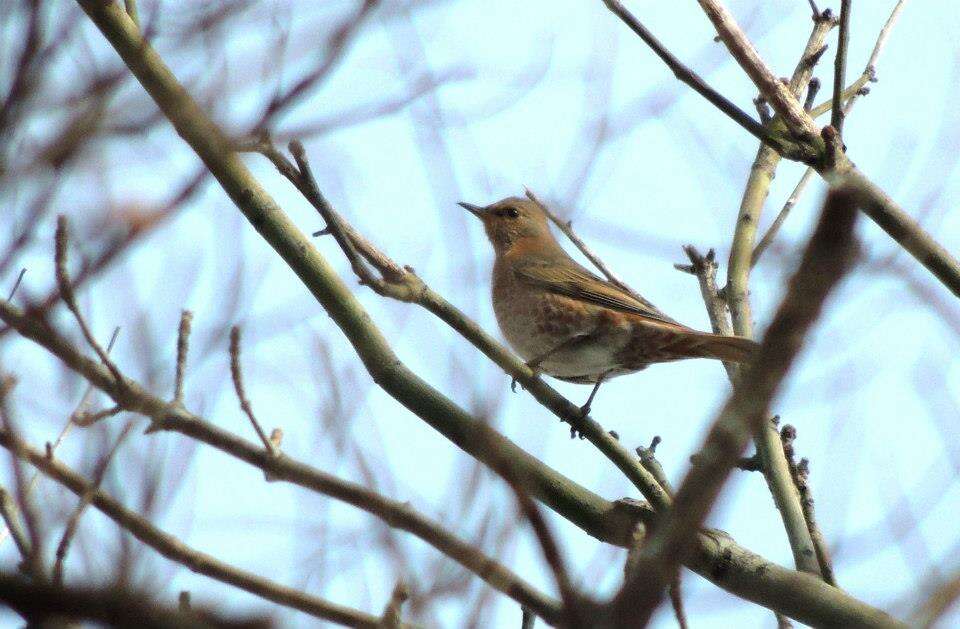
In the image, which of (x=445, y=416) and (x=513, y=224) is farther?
(x=513, y=224)

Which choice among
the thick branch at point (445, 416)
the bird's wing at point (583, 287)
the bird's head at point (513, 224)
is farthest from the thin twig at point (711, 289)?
the bird's head at point (513, 224)

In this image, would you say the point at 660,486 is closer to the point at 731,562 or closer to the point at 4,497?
the point at 731,562

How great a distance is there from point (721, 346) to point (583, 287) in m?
1.86

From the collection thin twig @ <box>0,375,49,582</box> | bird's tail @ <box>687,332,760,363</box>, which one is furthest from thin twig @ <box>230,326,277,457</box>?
bird's tail @ <box>687,332,760,363</box>

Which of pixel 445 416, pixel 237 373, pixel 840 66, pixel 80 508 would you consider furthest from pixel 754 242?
pixel 80 508

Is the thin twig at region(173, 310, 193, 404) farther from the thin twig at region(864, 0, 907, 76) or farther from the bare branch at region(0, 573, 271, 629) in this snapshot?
the thin twig at region(864, 0, 907, 76)

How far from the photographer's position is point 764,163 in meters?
6.51

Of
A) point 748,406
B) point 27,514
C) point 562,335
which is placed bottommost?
point 27,514

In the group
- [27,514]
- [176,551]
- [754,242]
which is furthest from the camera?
[754,242]

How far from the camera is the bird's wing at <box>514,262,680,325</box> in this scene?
22.9 ft

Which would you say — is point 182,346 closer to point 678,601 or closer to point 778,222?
point 678,601

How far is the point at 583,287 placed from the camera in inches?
296

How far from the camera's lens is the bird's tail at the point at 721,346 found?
5621mm

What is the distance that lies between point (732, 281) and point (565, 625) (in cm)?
438
